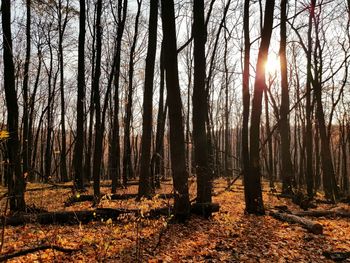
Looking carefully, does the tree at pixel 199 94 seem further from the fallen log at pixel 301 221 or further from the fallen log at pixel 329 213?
the fallen log at pixel 329 213

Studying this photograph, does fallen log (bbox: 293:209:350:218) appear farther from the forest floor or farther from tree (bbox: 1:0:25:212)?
tree (bbox: 1:0:25:212)

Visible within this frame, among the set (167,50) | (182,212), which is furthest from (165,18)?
(182,212)

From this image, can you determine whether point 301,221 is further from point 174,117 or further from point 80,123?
point 80,123

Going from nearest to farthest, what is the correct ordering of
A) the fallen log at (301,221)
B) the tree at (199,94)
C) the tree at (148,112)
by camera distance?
the fallen log at (301,221) → the tree at (199,94) → the tree at (148,112)

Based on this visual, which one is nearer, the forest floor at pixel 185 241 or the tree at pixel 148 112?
the forest floor at pixel 185 241

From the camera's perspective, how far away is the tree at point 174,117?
769 cm

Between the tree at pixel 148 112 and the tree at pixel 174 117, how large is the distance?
3449 mm

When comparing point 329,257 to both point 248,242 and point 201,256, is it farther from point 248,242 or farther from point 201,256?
point 201,256

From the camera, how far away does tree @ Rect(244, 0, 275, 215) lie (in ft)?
29.6

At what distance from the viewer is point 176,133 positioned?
780 cm

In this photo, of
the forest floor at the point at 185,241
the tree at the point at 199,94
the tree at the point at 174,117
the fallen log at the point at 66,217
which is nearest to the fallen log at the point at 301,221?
the forest floor at the point at 185,241

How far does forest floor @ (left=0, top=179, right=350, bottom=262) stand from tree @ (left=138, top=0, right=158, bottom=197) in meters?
3.34

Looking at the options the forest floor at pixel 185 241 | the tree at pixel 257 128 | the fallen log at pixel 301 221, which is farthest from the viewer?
the tree at pixel 257 128

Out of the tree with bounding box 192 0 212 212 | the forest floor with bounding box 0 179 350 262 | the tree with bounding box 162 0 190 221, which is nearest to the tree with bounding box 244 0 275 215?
the forest floor with bounding box 0 179 350 262
